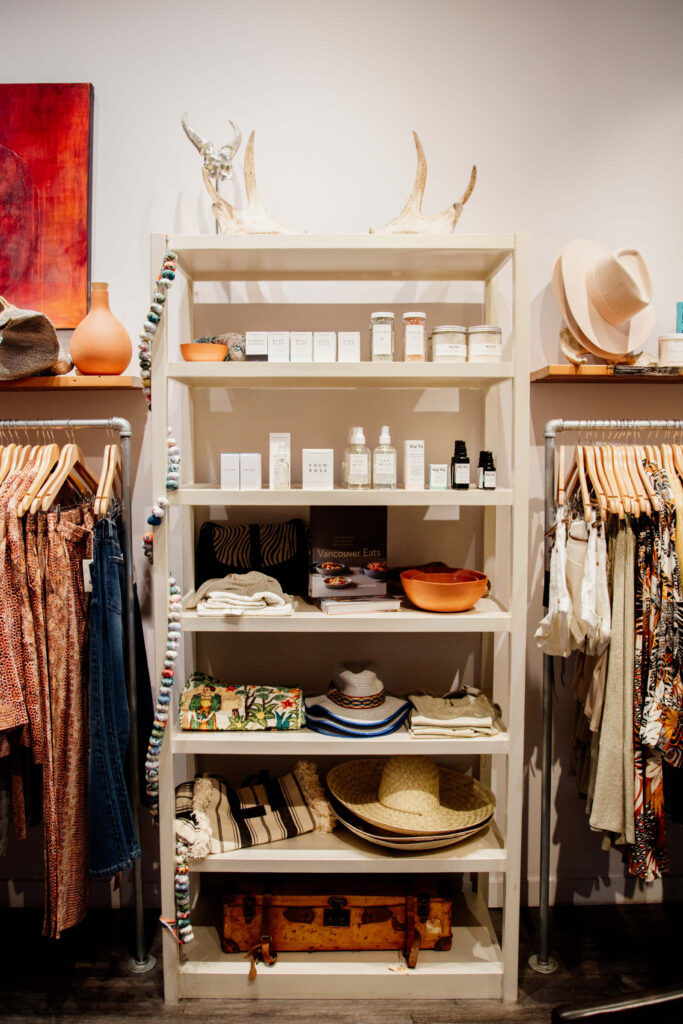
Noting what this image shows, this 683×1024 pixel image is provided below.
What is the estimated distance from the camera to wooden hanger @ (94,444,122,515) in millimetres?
1827

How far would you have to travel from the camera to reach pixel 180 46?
7.06ft

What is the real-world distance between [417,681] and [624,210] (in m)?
1.64

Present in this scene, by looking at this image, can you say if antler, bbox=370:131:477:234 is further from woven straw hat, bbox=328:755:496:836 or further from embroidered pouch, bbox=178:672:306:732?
woven straw hat, bbox=328:755:496:836

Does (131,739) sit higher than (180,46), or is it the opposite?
(180,46)

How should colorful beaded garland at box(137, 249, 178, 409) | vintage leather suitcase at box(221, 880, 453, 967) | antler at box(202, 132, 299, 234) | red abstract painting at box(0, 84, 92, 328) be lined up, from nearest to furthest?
1. colorful beaded garland at box(137, 249, 178, 409)
2. antler at box(202, 132, 299, 234)
3. vintage leather suitcase at box(221, 880, 453, 967)
4. red abstract painting at box(0, 84, 92, 328)

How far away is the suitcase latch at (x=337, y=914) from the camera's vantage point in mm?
1940

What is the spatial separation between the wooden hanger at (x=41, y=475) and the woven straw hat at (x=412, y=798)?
115 centimetres

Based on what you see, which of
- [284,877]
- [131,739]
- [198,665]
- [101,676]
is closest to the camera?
[101,676]

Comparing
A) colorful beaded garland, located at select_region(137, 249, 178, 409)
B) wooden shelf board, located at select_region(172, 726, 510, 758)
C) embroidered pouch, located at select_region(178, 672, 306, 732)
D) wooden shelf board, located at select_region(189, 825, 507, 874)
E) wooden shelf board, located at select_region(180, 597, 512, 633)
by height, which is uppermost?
colorful beaded garland, located at select_region(137, 249, 178, 409)

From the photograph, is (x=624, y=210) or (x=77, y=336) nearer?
(x=77, y=336)

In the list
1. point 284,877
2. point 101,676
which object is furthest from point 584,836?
point 101,676

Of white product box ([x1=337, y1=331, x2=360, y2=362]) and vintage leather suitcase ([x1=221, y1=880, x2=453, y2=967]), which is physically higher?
white product box ([x1=337, y1=331, x2=360, y2=362])

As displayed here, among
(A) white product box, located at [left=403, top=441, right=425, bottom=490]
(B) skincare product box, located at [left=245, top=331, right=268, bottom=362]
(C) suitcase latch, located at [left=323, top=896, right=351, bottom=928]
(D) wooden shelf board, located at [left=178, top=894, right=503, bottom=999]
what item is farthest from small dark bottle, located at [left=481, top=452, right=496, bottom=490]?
(D) wooden shelf board, located at [left=178, top=894, right=503, bottom=999]

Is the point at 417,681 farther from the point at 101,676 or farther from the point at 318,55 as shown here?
the point at 318,55
